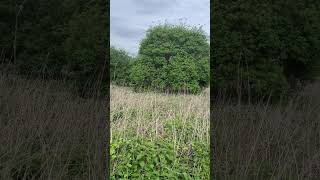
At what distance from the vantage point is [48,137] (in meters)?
3.88

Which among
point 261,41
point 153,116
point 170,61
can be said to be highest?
point 261,41

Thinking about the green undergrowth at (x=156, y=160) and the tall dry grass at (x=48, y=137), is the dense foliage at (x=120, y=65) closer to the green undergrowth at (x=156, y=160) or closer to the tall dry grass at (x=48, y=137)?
the tall dry grass at (x=48, y=137)

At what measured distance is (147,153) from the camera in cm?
390

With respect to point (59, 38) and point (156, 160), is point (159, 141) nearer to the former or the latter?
point (156, 160)

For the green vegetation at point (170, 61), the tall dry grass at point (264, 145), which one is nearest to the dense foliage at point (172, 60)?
the green vegetation at point (170, 61)

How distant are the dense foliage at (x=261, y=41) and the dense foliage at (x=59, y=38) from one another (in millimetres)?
1788

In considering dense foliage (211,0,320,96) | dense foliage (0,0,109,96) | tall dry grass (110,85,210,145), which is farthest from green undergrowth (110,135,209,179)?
dense foliage (0,0,109,96)

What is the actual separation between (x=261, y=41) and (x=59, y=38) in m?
3.36

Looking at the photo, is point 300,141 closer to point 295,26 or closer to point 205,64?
point 295,26

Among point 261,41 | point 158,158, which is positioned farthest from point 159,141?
point 261,41

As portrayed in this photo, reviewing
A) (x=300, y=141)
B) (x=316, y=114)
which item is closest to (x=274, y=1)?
(x=316, y=114)

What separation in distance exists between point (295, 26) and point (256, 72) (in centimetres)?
137

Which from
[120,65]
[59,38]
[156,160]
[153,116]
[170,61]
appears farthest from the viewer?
[170,61]

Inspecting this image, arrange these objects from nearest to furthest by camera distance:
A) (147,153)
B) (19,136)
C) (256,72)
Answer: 1. (19,136)
2. (147,153)
3. (256,72)
